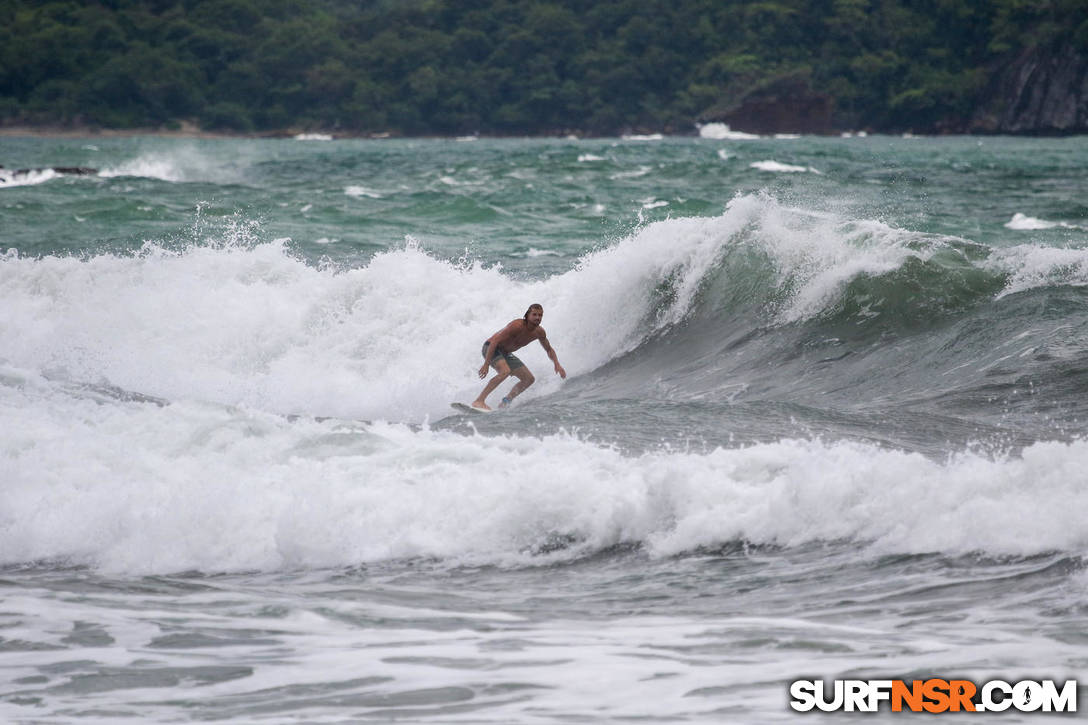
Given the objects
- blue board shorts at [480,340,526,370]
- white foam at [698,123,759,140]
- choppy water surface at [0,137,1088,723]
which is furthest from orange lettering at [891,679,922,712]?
white foam at [698,123,759,140]

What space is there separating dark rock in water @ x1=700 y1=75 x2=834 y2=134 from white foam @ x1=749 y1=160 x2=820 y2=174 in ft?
190

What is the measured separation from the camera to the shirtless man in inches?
503

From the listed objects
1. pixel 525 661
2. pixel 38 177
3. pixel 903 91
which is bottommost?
pixel 525 661

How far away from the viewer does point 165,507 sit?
7969 mm

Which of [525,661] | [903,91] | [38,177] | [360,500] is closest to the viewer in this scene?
[525,661]

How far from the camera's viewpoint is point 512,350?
13125 mm

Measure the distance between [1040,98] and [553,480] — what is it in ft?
320

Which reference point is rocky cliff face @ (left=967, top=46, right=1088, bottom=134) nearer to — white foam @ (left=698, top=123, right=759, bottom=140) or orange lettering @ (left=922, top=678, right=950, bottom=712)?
white foam @ (left=698, top=123, right=759, bottom=140)

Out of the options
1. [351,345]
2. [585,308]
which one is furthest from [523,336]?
[351,345]

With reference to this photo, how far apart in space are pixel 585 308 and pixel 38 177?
29.3 metres

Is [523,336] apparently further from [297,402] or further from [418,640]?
[418,640]

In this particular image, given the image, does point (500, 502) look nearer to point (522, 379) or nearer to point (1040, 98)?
point (522, 379)

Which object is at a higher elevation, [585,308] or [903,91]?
[903,91]

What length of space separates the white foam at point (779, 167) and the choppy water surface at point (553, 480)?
79.3 ft
